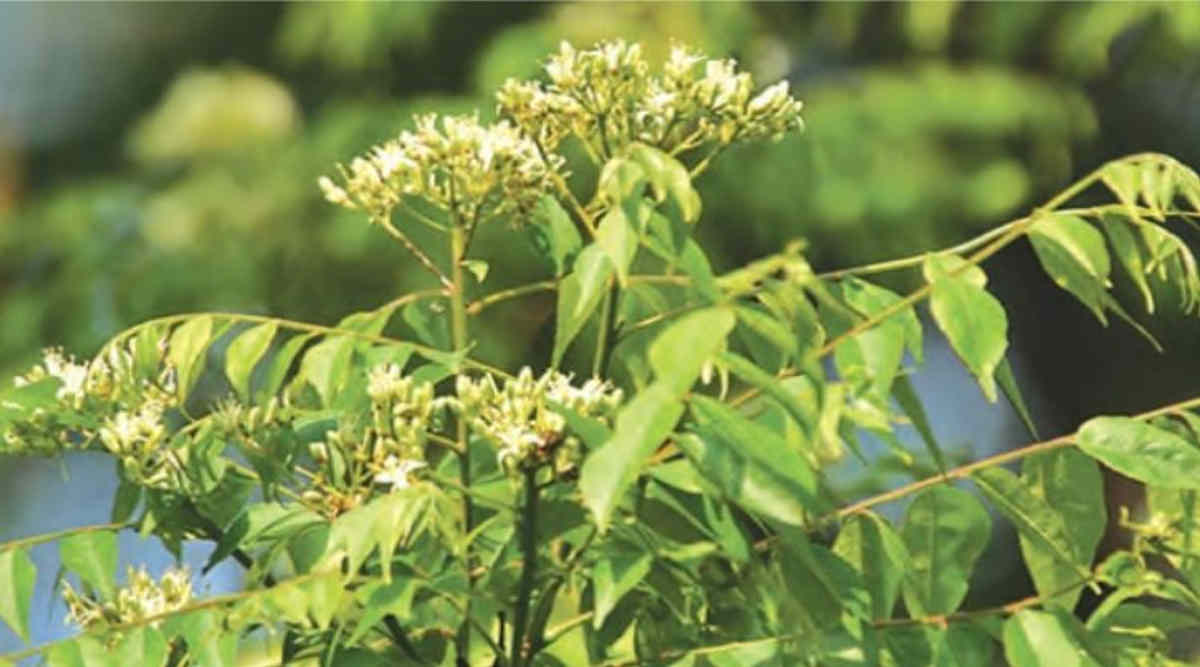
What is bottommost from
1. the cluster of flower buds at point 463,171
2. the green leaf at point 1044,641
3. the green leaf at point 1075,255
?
the green leaf at point 1044,641

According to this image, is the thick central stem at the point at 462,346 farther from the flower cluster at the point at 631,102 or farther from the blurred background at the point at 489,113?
the blurred background at the point at 489,113

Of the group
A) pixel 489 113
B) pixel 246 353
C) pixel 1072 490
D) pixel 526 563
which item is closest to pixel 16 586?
pixel 246 353

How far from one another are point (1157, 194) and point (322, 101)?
262cm

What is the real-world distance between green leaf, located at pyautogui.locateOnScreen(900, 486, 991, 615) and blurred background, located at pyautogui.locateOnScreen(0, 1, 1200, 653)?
210cm

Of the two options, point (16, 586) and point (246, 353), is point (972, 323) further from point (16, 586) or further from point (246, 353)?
point (16, 586)

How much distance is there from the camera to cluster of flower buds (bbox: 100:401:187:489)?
100 cm

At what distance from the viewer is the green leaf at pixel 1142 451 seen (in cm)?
97

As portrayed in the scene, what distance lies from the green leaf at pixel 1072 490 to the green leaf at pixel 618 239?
0.79ft

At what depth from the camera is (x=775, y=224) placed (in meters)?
3.36

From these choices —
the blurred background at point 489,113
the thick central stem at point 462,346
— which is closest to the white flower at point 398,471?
the thick central stem at point 462,346

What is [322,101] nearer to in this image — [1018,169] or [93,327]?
[93,327]

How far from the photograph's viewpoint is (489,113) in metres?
3.14

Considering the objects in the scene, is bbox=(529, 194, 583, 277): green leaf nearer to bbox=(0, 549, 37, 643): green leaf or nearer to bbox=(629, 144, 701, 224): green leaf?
bbox=(629, 144, 701, 224): green leaf

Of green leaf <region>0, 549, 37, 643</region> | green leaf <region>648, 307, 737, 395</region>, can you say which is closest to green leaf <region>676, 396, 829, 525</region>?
green leaf <region>648, 307, 737, 395</region>
